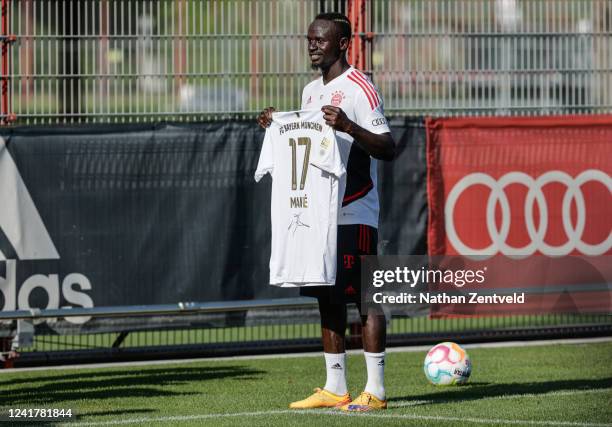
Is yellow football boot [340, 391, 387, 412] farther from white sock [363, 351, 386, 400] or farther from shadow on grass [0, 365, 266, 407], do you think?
shadow on grass [0, 365, 266, 407]

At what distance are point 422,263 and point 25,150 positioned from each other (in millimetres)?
3809

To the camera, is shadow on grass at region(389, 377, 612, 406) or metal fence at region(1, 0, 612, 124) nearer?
shadow on grass at region(389, 377, 612, 406)

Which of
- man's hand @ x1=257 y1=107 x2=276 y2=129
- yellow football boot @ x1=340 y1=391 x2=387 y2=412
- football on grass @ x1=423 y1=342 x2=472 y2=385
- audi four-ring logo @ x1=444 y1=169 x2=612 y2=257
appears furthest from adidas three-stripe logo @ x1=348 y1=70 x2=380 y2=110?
audi four-ring logo @ x1=444 y1=169 x2=612 y2=257

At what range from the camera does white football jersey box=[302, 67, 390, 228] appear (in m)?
8.28

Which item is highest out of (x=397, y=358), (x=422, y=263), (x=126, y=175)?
(x=126, y=175)

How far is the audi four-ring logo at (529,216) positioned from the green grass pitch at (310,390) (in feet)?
3.20

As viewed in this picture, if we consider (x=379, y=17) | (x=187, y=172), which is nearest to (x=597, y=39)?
(x=379, y=17)

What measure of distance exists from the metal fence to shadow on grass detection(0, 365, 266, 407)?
99.9 inches

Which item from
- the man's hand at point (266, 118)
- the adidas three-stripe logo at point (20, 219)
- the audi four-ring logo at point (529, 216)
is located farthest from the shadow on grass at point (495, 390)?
the adidas three-stripe logo at point (20, 219)

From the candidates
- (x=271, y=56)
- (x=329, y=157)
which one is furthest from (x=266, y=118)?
(x=271, y=56)

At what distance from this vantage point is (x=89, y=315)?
1177 centimetres

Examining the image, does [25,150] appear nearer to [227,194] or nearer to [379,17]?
[227,194]

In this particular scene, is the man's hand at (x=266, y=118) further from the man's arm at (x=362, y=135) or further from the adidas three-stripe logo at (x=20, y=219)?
the adidas three-stripe logo at (x=20, y=219)

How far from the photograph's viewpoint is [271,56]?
1263cm
